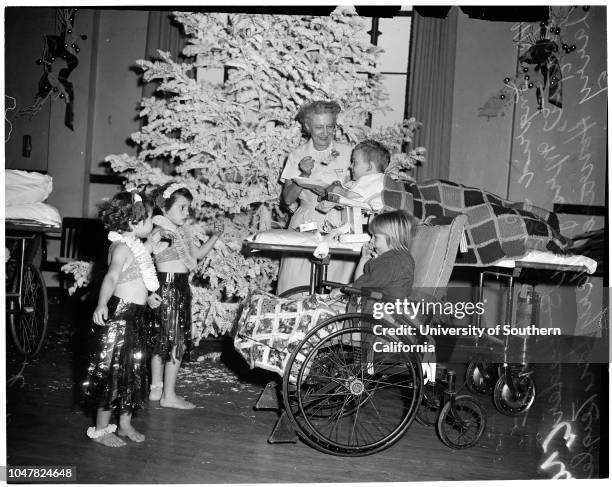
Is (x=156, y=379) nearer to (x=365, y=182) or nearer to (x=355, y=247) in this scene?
(x=355, y=247)

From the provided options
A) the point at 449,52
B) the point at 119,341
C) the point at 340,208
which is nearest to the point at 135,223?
the point at 119,341

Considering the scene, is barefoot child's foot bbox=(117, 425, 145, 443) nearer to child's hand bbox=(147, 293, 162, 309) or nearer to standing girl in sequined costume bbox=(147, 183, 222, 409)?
standing girl in sequined costume bbox=(147, 183, 222, 409)

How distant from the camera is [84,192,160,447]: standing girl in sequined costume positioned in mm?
2670

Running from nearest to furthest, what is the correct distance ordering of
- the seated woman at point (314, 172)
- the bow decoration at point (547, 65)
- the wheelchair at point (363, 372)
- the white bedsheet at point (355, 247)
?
1. the wheelchair at point (363, 372)
2. the white bedsheet at point (355, 247)
3. the seated woman at point (314, 172)
4. the bow decoration at point (547, 65)

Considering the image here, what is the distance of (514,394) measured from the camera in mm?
3375

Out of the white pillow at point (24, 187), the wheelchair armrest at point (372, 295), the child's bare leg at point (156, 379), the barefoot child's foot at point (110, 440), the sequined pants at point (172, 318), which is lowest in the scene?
the barefoot child's foot at point (110, 440)

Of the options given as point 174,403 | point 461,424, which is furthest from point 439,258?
point 174,403

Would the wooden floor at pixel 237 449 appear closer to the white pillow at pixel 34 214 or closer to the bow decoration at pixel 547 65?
the white pillow at pixel 34 214

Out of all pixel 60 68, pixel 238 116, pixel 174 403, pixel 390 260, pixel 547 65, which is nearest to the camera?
pixel 390 260

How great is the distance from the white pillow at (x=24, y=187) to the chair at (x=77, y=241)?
2.44 m

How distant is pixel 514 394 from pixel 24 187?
3167mm

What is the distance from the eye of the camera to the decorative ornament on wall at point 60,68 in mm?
4914

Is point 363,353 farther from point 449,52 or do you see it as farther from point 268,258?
point 449,52

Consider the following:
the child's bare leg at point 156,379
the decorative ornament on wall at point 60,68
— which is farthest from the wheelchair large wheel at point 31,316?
the decorative ornament on wall at point 60,68
